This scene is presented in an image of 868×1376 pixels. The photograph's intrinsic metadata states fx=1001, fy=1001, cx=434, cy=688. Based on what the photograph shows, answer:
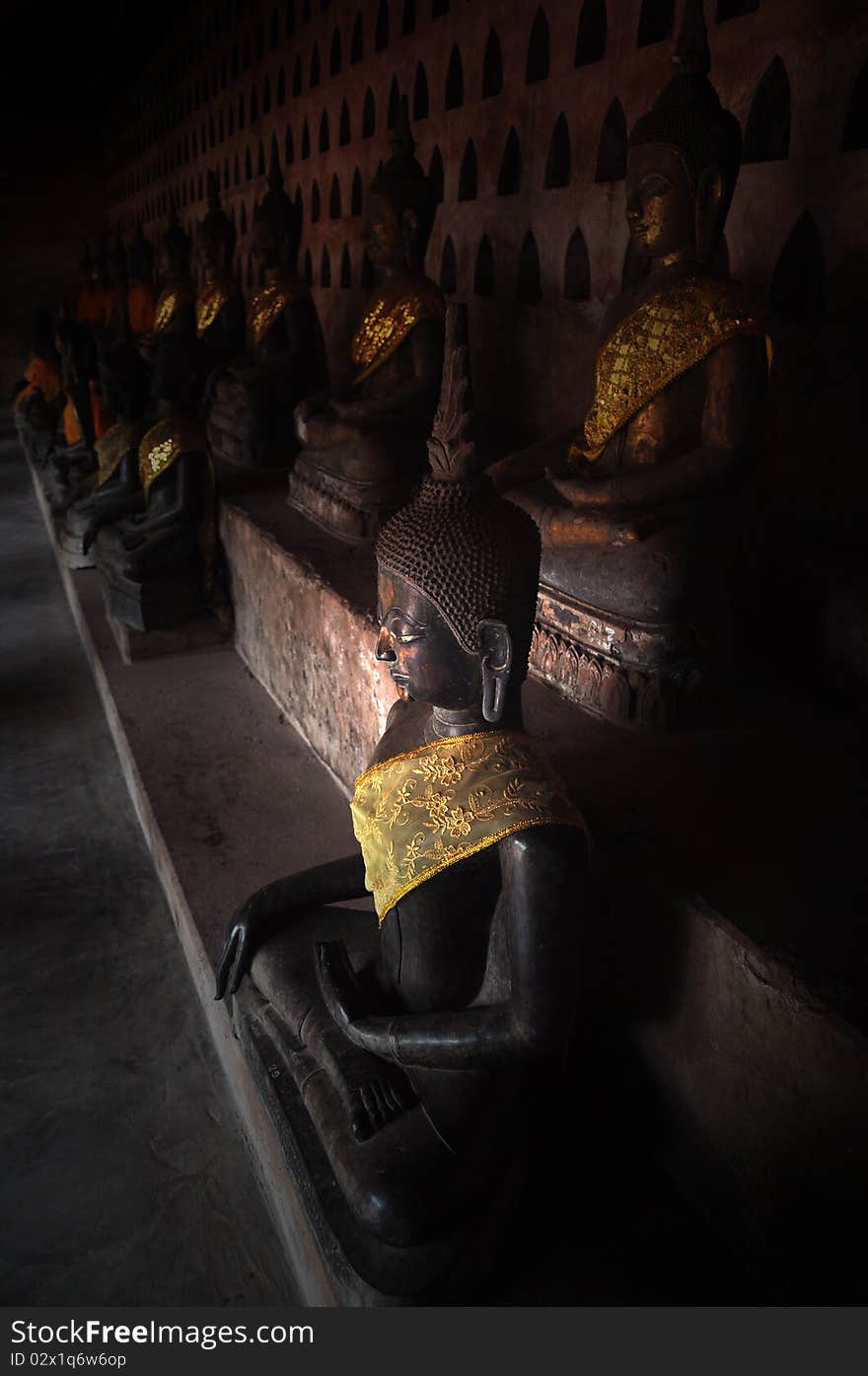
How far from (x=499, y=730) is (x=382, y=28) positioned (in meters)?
6.49

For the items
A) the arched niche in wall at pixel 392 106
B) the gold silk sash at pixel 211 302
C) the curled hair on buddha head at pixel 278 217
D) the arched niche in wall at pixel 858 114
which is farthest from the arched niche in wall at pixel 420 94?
the arched niche in wall at pixel 858 114

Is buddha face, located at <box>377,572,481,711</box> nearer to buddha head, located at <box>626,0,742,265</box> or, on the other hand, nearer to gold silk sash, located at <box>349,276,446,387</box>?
buddha head, located at <box>626,0,742,265</box>

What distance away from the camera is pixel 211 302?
817cm

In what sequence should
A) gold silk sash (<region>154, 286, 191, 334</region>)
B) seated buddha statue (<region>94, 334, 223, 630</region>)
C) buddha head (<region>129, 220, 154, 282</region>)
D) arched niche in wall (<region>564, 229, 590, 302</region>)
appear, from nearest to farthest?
arched niche in wall (<region>564, 229, 590, 302</region>) < seated buddha statue (<region>94, 334, 223, 630</region>) < gold silk sash (<region>154, 286, 191, 334</region>) < buddha head (<region>129, 220, 154, 282</region>)

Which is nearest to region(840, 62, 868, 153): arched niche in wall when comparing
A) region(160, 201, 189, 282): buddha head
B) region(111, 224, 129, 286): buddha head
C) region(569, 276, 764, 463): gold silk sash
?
region(569, 276, 764, 463): gold silk sash

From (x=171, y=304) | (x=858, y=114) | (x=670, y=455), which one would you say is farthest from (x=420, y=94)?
(x=670, y=455)

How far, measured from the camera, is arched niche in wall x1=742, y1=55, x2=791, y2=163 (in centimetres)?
352

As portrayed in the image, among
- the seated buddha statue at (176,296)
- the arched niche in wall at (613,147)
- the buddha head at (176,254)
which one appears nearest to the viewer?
the arched niche in wall at (613,147)

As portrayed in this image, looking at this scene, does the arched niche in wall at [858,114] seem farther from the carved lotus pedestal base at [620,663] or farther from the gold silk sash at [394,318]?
the gold silk sash at [394,318]

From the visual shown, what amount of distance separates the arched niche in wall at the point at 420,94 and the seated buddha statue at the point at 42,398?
5.65 m

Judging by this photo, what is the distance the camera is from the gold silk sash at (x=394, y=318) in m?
4.67

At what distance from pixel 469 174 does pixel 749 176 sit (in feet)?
8.30

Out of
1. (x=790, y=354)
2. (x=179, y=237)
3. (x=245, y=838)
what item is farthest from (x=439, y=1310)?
(x=179, y=237)

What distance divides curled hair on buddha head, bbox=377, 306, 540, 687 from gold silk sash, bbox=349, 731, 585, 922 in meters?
0.20
